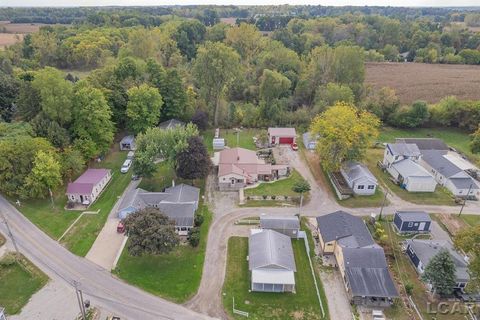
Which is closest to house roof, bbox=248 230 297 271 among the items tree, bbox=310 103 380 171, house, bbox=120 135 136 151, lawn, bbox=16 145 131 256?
tree, bbox=310 103 380 171

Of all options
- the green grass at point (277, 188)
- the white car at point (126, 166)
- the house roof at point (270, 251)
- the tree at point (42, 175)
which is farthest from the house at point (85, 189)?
the house roof at point (270, 251)

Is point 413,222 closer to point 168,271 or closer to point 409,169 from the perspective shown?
point 409,169

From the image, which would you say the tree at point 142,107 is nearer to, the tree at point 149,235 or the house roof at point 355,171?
the tree at point 149,235

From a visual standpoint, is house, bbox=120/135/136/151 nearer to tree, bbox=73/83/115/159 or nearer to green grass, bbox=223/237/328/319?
tree, bbox=73/83/115/159

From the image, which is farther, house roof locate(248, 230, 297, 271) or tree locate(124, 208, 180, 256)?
house roof locate(248, 230, 297, 271)

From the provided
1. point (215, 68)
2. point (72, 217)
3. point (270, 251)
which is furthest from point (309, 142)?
point (72, 217)

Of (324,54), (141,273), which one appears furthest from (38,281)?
(324,54)
